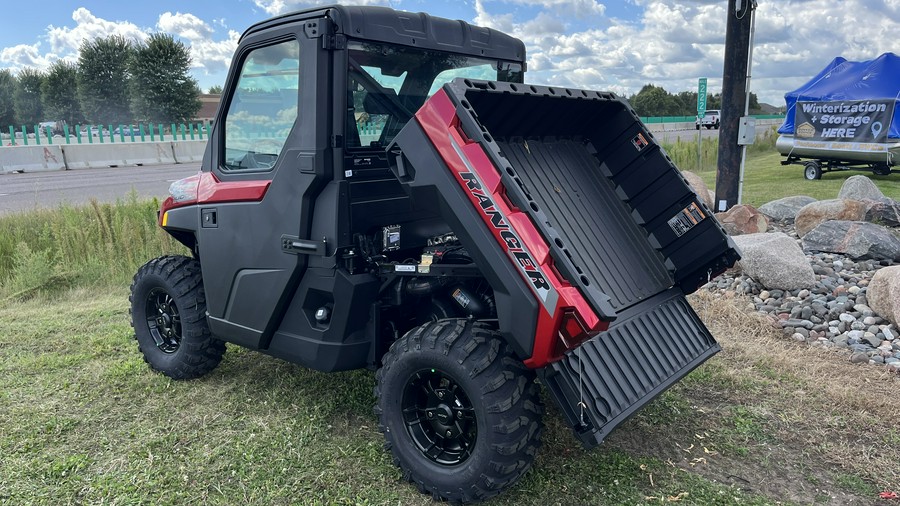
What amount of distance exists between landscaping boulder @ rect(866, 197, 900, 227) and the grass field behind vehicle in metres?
4.04

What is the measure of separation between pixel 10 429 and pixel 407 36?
3.19m

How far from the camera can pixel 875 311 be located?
543cm

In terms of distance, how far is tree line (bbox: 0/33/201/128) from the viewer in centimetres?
4144

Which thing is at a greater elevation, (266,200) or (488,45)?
(488,45)

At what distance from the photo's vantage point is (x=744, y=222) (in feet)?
25.5

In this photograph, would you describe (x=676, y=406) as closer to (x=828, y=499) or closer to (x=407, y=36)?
(x=828, y=499)

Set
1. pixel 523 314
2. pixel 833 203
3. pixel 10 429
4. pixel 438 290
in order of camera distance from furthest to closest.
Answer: pixel 833 203 < pixel 10 429 < pixel 438 290 < pixel 523 314

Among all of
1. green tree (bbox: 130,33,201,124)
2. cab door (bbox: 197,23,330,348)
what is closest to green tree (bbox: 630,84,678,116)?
green tree (bbox: 130,33,201,124)

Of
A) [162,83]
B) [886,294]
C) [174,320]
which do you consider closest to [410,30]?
[174,320]

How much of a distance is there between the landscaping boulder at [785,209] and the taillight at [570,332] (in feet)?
24.4

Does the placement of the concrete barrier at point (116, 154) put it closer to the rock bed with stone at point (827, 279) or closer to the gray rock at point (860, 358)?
the rock bed with stone at point (827, 279)

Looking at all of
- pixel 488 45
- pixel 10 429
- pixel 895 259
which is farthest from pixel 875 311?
pixel 10 429

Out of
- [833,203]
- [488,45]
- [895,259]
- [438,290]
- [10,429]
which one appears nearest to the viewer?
[438,290]

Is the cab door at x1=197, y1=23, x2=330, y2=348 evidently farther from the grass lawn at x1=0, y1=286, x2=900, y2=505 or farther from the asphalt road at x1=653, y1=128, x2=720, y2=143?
the asphalt road at x1=653, y1=128, x2=720, y2=143
